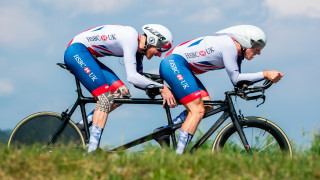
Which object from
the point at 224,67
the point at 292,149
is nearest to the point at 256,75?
the point at 224,67

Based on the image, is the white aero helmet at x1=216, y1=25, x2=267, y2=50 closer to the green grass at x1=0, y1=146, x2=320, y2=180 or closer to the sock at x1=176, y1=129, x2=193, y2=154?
the sock at x1=176, y1=129, x2=193, y2=154

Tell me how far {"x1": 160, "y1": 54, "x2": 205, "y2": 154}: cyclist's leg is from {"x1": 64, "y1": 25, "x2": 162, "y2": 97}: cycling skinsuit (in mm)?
384

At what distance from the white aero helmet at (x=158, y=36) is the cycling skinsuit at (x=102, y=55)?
0.22 metres

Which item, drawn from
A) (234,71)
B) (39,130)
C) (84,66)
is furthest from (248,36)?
(39,130)

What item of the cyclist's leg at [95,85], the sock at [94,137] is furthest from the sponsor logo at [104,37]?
the sock at [94,137]

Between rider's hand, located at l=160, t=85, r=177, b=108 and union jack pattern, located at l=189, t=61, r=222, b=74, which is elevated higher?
union jack pattern, located at l=189, t=61, r=222, b=74

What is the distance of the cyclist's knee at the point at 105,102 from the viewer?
26.9 feet

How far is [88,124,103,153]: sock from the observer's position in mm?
8227

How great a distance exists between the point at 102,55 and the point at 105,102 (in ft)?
2.91

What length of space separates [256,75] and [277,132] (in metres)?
1.00

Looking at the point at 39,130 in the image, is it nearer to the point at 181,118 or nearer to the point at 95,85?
the point at 95,85

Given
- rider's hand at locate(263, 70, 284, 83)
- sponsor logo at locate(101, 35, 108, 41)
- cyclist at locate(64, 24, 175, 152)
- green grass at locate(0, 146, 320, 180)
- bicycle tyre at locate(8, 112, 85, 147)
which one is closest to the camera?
green grass at locate(0, 146, 320, 180)

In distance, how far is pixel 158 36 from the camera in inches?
325

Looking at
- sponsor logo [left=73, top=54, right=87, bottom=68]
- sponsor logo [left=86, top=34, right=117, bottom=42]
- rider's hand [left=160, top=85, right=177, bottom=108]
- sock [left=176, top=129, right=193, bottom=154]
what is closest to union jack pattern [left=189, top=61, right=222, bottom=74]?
rider's hand [left=160, top=85, right=177, bottom=108]
